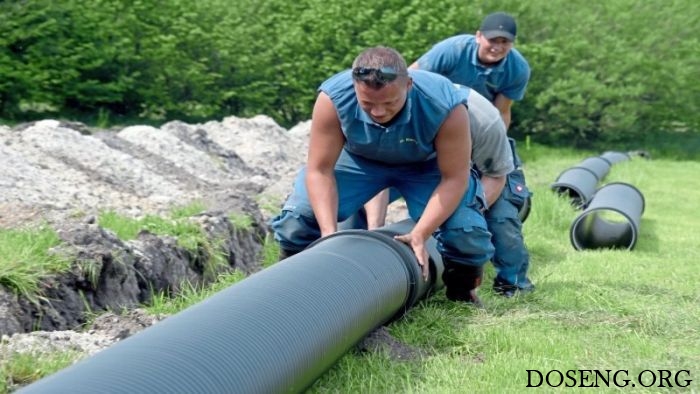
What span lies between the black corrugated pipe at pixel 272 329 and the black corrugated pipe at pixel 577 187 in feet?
20.0

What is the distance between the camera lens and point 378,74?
4.22m

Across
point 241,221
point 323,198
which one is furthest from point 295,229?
point 241,221

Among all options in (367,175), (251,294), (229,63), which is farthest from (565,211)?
(229,63)

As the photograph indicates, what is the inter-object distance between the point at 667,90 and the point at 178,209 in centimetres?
1674

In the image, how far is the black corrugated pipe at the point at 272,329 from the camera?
269cm

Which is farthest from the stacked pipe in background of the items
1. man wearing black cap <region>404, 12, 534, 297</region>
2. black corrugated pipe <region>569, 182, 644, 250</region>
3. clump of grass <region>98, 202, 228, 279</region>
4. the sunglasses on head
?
the sunglasses on head

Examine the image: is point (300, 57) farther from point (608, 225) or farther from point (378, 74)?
point (378, 74)

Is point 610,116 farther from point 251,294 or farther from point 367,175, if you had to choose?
point 251,294

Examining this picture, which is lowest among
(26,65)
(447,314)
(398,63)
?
(26,65)

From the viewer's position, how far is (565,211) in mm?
9164

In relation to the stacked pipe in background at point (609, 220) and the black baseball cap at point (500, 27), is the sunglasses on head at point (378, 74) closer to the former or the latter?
the black baseball cap at point (500, 27)

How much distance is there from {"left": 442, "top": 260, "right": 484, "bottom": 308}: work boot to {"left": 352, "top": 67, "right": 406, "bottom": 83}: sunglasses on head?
126 centimetres

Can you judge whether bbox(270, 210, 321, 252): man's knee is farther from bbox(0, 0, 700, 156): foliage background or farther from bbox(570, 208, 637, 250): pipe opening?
bbox(0, 0, 700, 156): foliage background

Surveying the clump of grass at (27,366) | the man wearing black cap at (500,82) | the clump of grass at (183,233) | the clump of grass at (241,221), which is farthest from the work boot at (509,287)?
the clump of grass at (27,366)
